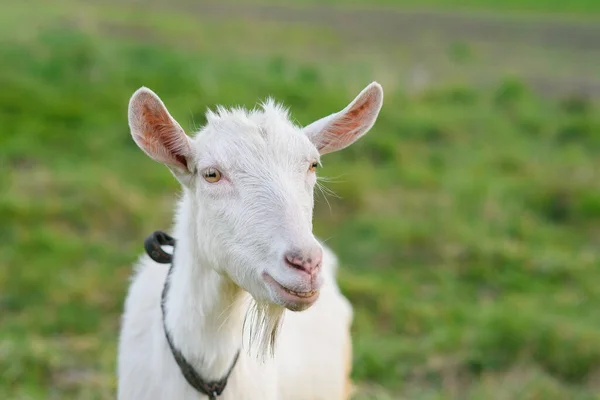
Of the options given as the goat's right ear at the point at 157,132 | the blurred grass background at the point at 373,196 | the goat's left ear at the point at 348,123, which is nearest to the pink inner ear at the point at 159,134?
the goat's right ear at the point at 157,132

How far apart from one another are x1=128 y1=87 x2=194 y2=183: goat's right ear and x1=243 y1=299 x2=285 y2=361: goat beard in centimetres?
58

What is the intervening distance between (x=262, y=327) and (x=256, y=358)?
0.80 ft

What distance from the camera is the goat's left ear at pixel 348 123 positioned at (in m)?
3.37

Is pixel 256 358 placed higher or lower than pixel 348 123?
lower

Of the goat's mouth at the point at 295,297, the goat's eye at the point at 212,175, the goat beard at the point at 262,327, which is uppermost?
the goat's eye at the point at 212,175

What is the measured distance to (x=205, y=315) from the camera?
10.8ft

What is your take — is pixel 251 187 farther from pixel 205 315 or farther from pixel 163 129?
pixel 205 315

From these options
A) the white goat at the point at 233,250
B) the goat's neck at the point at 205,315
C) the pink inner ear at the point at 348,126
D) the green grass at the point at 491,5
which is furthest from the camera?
the green grass at the point at 491,5

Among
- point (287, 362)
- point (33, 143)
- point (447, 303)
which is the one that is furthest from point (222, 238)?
point (33, 143)

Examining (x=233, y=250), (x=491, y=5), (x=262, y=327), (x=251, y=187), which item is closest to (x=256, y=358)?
(x=262, y=327)

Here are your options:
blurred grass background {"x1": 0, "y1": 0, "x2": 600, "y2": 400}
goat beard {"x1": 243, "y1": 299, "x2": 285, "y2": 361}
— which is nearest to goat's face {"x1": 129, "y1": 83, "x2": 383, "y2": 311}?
goat beard {"x1": 243, "y1": 299, "x2": 285, "y2": 361}

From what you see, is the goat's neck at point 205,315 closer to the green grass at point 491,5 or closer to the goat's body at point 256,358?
the goat's body at point 256,358

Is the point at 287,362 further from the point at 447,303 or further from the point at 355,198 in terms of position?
the point at 355,198

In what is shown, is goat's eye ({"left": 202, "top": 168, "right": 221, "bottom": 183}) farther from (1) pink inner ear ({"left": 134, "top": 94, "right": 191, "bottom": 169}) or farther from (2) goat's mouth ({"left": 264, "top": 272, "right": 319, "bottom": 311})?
(2) goat's mouth ({"left": 264, "top": 272, "right": 319, "bottom": 311})
